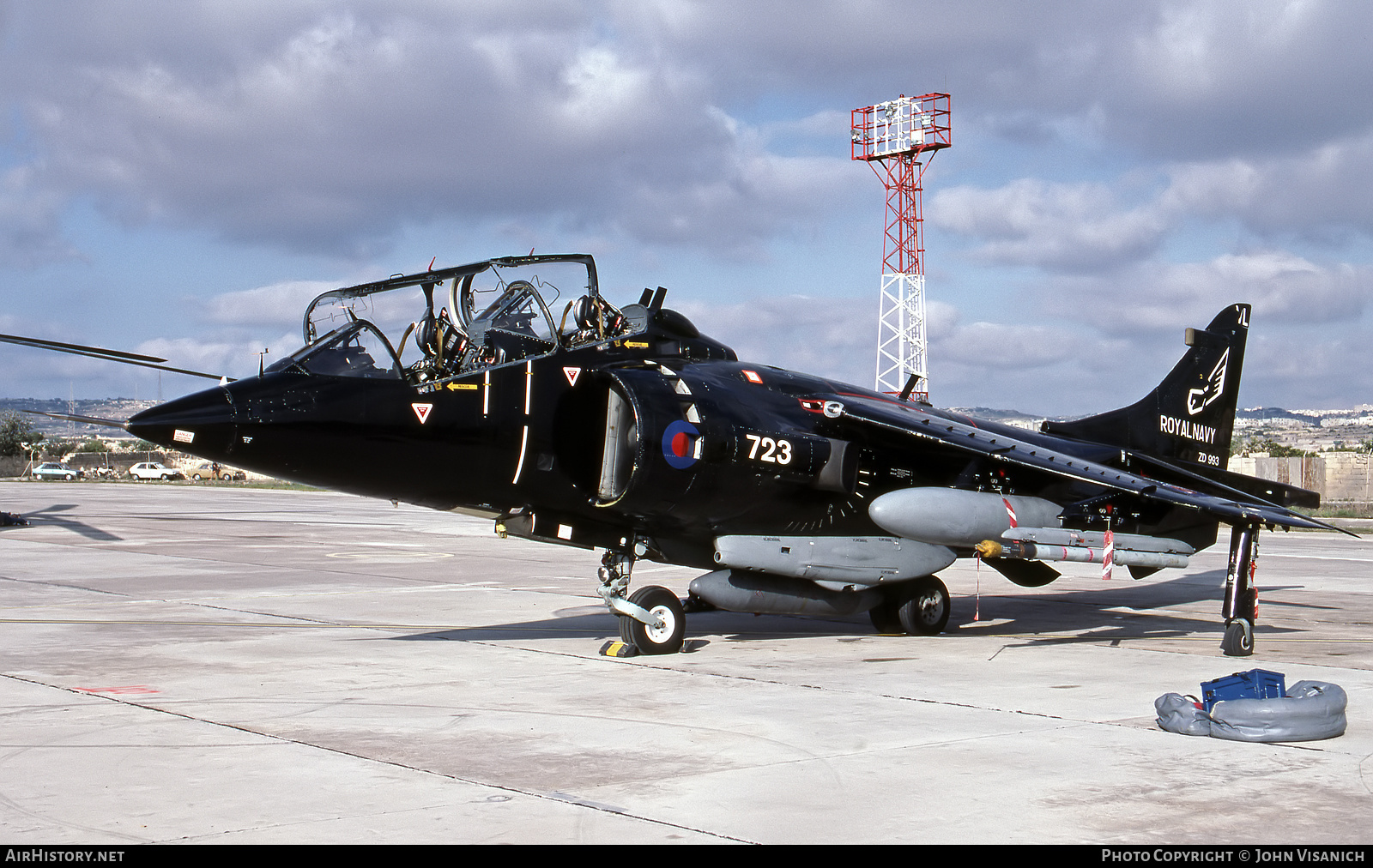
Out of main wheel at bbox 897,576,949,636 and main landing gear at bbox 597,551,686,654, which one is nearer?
main landing gear at bbox 597,551,686,654

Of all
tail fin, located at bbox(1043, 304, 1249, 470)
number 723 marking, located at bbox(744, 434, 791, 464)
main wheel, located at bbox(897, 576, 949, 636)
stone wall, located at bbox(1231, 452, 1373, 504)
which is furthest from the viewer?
stone wall, located at bbox(1231, 452, 1373, 504)

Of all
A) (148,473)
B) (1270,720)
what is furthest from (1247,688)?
(148,473)

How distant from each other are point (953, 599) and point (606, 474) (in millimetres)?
8742

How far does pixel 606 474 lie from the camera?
11500mm

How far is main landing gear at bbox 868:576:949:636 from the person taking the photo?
14.1 metres

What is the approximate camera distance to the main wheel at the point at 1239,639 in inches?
474

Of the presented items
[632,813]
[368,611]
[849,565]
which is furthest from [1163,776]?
[368,611]

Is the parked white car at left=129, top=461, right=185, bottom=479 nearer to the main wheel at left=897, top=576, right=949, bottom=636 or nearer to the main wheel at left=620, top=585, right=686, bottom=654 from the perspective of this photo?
the main wheel at left=897, top=576, right=949, bottom=636

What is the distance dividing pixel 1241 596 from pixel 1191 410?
5.67 metres

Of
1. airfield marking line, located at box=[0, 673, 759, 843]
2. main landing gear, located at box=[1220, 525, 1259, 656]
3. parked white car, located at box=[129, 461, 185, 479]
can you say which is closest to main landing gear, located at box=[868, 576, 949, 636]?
main landing gear, located at box=[1220, 525, 1259, 656]

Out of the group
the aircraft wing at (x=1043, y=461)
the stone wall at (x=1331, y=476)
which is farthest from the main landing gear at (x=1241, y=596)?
the stone wall at (x=1331, y=476)

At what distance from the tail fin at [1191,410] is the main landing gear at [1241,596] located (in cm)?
444

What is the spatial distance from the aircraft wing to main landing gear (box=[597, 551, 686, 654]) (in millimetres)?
2848
